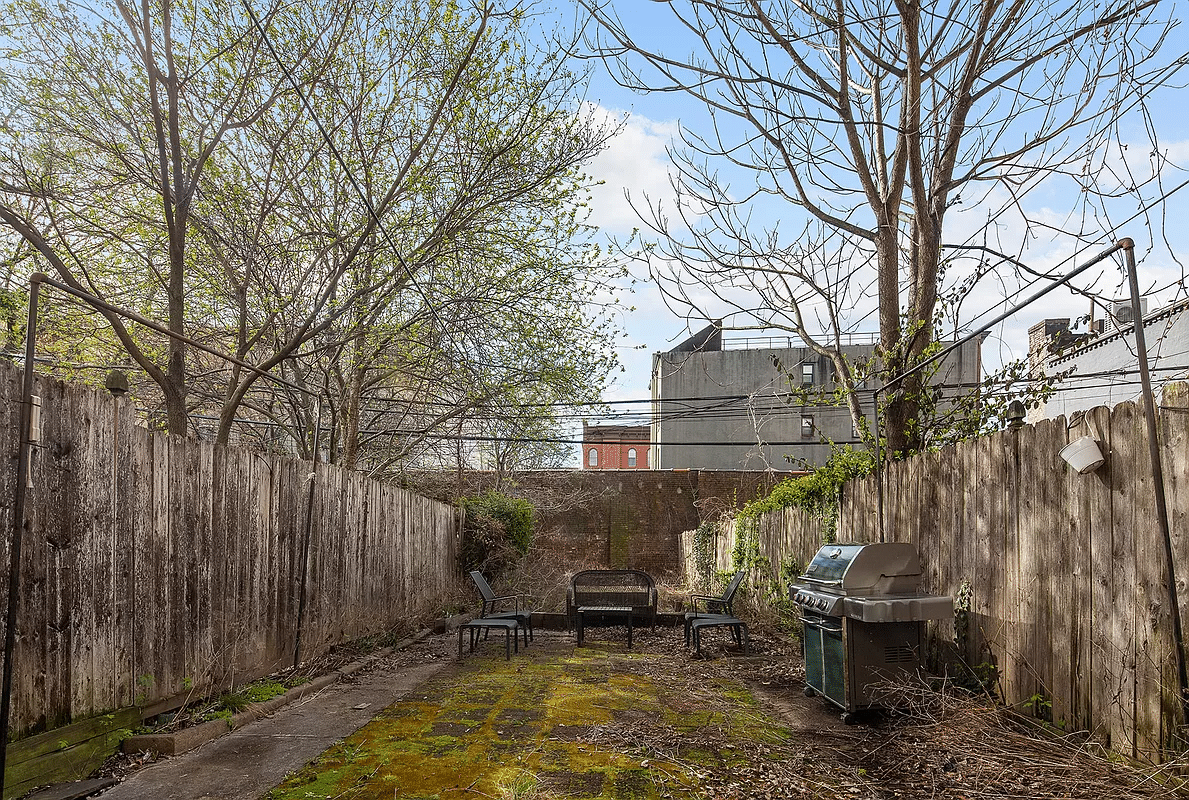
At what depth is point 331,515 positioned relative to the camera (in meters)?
8.32

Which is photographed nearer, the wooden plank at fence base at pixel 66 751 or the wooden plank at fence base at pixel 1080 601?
Result: the wooden plank at fence base at pixel 66 751

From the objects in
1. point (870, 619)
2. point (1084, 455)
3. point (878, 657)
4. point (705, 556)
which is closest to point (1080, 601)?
point (1084, 455)

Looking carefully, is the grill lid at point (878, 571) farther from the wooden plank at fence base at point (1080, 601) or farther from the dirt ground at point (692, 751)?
the wooden plank at fence base at point (1080, 601)

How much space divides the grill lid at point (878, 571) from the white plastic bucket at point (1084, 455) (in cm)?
167

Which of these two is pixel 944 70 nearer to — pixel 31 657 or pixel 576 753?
pixel 576 753

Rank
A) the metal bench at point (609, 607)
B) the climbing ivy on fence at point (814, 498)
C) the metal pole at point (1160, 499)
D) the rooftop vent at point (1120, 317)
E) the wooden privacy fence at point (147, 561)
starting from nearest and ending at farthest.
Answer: the metal pole at point (1160, 499) < the wooden privacy fence at point (147, 561) < the rooftop vent at point (1120, 317) < the climbing ivy on fence at point (814, 498) < the metal bench at point (609, 607)

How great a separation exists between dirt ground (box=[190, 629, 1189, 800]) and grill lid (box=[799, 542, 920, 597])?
0.80 metres

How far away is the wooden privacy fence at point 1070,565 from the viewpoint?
361cm

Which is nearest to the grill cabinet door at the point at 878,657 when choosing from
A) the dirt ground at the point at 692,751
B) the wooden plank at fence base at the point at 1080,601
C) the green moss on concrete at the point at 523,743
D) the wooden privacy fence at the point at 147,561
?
the dirt ground at the point at 692,751

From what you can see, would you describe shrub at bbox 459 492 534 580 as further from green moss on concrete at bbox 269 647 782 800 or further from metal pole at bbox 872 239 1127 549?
metal pole at bbox 872 239 1127 549

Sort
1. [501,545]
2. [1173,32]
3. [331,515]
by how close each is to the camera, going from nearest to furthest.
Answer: [1173,32] < [331,515] < [501,545]

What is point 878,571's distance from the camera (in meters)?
5.69

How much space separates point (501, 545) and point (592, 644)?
5973 mm

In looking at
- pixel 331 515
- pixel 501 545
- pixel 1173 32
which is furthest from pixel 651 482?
pixel 1173 32
